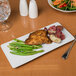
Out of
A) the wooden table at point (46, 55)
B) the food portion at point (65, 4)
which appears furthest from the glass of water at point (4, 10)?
the food portion at point (65, 4)

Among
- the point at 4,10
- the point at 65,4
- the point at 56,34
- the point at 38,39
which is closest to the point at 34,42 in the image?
the point at 38,39

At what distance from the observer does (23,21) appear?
1.03 m

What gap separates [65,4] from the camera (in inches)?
41.3

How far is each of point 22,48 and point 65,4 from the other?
46 centimetres

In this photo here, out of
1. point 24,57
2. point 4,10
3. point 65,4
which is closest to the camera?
point 24,57

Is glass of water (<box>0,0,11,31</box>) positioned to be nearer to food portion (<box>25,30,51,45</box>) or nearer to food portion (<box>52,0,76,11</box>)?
food portion (<box>25,30,51,45</box>)

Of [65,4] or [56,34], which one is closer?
[56,34]

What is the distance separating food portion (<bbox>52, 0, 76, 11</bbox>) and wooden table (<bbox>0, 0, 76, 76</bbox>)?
46 mm

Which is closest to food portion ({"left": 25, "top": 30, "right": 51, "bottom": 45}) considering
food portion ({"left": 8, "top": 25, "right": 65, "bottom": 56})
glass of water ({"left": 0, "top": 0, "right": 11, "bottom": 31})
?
food portion ({"left": 8, "top": 25, "right": 65, "bottom": 56})

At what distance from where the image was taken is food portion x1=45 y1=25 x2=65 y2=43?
0.84 m

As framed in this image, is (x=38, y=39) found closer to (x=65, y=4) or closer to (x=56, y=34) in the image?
(x=56, y=34)

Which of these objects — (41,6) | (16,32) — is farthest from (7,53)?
(41,6)

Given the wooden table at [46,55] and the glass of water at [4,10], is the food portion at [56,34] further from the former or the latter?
the glass of water at [4,10]

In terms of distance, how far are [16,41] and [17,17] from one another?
26 centimetres
